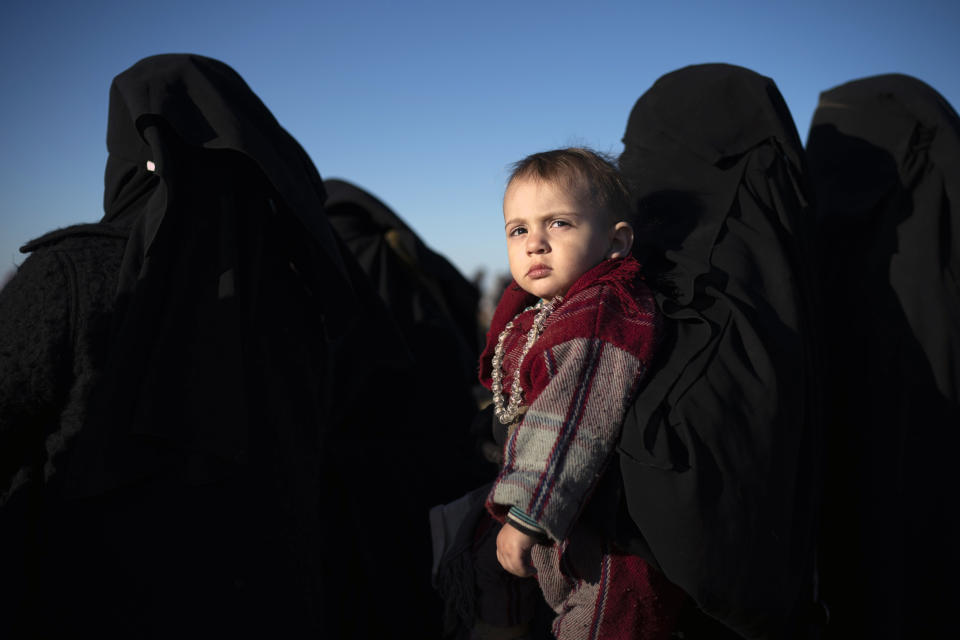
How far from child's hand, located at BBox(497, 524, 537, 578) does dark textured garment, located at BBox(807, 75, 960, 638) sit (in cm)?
140

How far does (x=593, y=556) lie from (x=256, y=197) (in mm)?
1549

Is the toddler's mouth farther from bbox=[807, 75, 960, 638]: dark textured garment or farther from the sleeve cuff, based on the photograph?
bbox=[807, 75, 960, 638]: dark textured garment

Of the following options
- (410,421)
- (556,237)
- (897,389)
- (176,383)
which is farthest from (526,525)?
(410,421)

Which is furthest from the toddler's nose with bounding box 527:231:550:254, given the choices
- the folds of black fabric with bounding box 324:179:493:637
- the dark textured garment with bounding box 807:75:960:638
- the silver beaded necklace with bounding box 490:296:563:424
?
the dark textured garment with bounding box 807:75:960:638

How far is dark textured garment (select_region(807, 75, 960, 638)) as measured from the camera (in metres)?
2.38

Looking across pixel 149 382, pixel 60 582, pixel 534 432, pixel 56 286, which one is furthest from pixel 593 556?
pixel 56 286

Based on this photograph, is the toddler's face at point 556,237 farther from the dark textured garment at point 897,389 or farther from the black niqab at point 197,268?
the dark textured garment at point 897,389

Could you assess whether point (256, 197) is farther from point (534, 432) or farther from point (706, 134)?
point (706, 134)

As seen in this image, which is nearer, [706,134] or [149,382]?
[149,382]

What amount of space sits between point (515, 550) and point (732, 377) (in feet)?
2.30

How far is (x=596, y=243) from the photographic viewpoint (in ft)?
6.30

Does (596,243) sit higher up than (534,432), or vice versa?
(596,243)

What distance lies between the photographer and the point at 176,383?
1.92 meters

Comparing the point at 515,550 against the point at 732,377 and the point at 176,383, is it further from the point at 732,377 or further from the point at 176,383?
the point at 176,383
